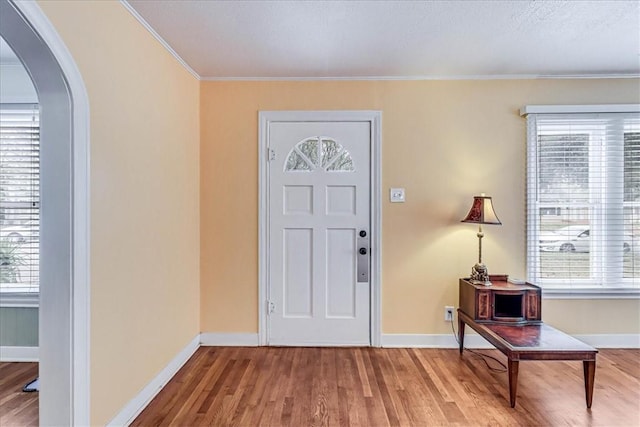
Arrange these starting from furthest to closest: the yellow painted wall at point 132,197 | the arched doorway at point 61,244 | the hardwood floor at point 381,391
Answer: the hardwood floor at point 381,391
the yellow painted wall at point 132,197
the arched doorway at point 61,244

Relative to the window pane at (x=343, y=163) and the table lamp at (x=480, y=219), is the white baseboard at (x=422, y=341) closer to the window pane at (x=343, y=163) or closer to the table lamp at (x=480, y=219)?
the table lamp at (x=480, y=219)

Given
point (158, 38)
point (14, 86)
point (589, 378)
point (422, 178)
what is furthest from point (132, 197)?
point (589, 378)

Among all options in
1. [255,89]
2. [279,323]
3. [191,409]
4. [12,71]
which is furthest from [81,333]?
[12,71]

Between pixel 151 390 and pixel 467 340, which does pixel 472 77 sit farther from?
pixel 151 390

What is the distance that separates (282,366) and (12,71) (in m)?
3.19

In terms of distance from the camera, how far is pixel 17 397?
7.12 ft

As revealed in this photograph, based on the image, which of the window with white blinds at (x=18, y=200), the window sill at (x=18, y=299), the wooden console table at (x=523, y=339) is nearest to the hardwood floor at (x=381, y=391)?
the wooden console table at (x=523, y=339)

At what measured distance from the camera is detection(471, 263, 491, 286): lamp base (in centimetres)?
276

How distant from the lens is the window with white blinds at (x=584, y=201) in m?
2.93

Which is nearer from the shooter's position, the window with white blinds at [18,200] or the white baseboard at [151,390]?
the white baseboard at [151,390]

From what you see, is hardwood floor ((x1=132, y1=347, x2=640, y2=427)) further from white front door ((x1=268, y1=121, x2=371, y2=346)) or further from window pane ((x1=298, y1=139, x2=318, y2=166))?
window pane ((x1=298, y1=139, x2=318, y2=166))

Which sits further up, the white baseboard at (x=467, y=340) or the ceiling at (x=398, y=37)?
the ceiling at (x=398, y=37)

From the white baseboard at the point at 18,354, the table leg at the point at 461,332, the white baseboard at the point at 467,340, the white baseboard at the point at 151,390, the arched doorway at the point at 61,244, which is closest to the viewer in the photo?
the arched doorway at the point at 61,244

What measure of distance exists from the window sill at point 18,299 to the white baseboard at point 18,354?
0.35 m
